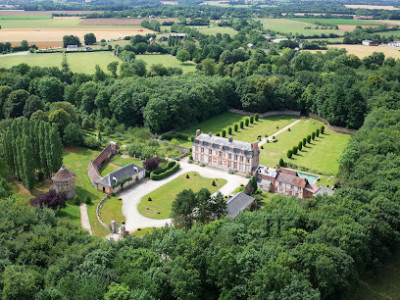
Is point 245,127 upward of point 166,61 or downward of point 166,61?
downward

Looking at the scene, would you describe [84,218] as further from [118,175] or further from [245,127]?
[245,127]

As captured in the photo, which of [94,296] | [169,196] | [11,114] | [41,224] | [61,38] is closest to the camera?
[94,296]

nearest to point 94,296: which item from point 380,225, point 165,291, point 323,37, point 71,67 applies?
point 165,291

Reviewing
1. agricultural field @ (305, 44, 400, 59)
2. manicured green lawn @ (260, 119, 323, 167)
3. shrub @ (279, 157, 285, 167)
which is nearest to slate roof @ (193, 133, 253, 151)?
manicured green lawn @ (260, 119, 323, 167)

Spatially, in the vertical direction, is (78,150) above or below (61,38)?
below

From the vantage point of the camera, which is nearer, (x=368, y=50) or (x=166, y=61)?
(x=166, y=61)

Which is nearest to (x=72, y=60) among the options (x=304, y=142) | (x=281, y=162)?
(x=304, y=142)

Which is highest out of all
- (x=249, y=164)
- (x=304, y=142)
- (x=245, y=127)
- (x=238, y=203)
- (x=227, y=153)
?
(x=227, y=153)

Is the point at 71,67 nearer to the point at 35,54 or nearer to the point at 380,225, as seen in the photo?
the point at 35,54
